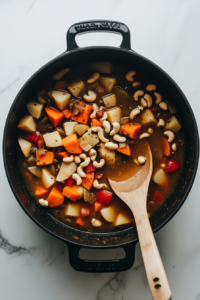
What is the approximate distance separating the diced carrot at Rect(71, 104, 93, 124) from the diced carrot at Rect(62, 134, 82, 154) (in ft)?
0.46

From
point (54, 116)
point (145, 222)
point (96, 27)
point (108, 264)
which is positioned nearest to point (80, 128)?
point (54, 116)

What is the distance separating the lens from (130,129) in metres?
2.37

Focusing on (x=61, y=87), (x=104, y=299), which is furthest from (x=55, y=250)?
(x=61, y=87)

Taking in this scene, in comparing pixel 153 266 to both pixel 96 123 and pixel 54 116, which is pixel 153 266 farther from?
pixel 54 116

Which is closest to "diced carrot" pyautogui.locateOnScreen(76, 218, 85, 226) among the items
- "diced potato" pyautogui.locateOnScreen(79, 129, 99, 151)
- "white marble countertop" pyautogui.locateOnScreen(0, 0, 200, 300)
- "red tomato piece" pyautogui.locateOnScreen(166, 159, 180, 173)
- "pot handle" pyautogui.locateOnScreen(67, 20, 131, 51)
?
"white marble countertop" pyautogui.locateOnScreen(0, 0, 200, 300)

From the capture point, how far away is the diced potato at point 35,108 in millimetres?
2398

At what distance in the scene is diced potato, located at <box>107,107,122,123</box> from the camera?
2.39 metres

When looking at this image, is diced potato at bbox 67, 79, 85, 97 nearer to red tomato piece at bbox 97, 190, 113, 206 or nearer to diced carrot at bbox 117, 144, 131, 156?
diced carrot at bbox 117, 144, 131, 156

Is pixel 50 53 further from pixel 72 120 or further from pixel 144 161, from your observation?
pixel 144 161

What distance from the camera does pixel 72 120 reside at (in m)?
2.42

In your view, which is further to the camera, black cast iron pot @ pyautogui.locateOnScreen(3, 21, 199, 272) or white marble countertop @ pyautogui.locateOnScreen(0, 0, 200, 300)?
white marble countertop @ pyautogui.locateOnScreen(0, 0, 200, 300)

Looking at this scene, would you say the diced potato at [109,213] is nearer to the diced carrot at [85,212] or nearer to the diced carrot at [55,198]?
the diced carrot at [85,212]

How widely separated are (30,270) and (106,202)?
0.91 metres

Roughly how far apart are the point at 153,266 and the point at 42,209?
3.51 feet
